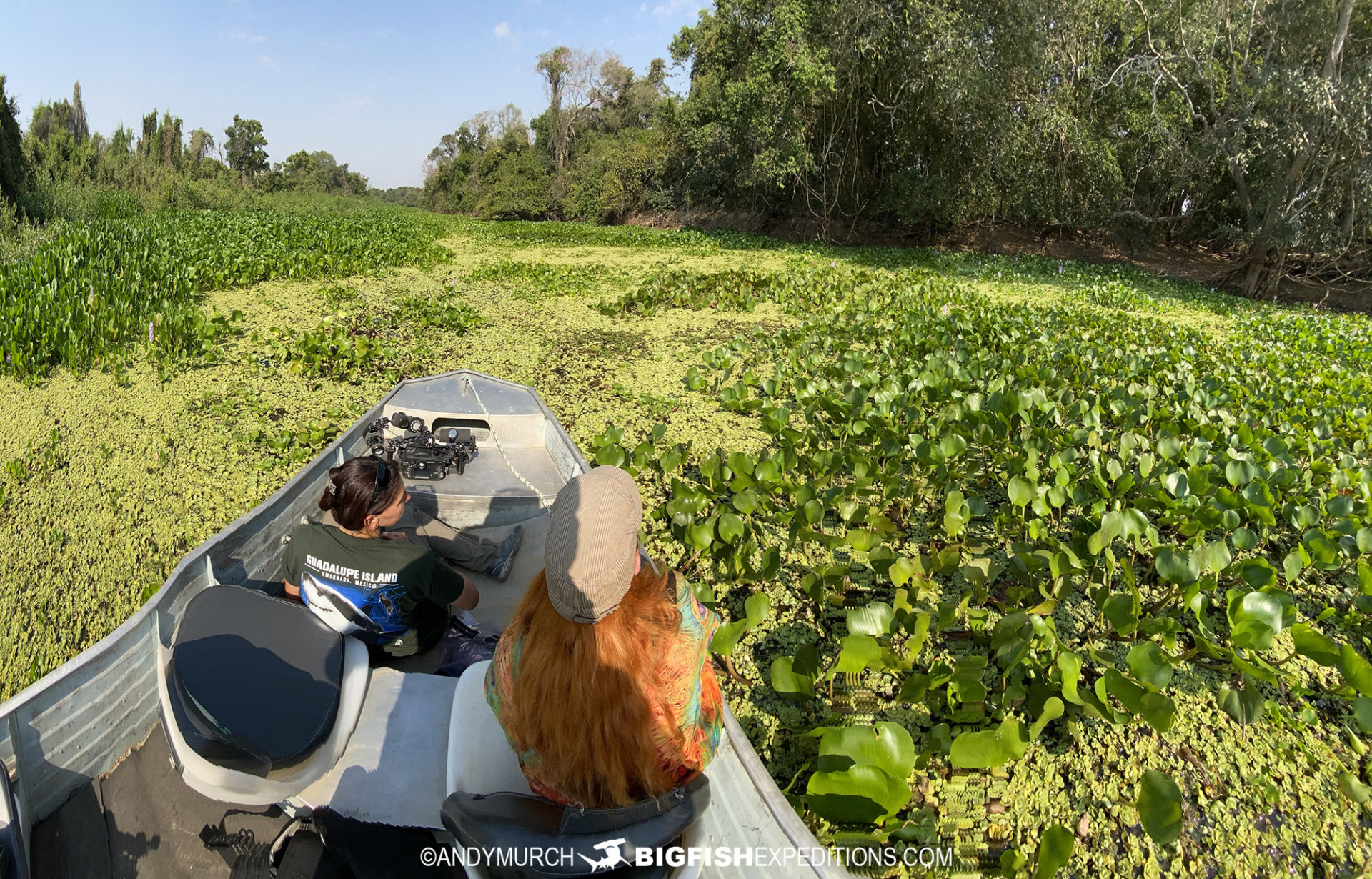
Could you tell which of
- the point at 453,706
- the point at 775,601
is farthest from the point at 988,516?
the point at 453,706

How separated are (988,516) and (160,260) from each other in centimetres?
833

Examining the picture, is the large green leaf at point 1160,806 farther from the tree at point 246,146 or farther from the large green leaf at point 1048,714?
the tree at point 246,146

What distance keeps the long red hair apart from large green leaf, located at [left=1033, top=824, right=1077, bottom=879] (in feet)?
2.61

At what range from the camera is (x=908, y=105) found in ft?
46.9

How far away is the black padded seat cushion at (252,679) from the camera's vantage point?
1296 millimetres

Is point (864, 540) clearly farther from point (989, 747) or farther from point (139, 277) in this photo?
point (139, 277)

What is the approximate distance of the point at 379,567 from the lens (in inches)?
65.2

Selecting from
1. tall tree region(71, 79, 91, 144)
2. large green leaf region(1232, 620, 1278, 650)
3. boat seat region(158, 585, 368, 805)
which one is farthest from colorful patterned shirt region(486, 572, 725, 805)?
tall tree region(71, 79, 91, 144)

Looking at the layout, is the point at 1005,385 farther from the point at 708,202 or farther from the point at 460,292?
the point at 708,202

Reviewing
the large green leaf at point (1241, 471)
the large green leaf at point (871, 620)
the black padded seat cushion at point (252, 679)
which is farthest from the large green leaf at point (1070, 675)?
the black padded seat cushion at point (252, 679)

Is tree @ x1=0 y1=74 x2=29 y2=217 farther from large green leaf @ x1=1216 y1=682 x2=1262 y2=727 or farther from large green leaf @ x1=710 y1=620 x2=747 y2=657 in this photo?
large green leaf @ x1=1216 y1=682 x2=1262 y2=727

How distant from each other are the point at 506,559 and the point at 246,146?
188ft

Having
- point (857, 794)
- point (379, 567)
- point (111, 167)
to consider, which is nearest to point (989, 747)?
point (857, 794)

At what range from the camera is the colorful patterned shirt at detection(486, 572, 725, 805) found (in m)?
1.11
